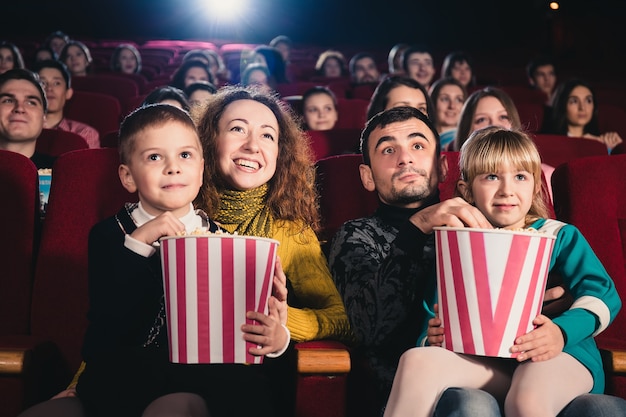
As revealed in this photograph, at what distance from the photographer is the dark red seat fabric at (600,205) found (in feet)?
3.25

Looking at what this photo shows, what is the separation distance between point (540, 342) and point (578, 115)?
1631 mm

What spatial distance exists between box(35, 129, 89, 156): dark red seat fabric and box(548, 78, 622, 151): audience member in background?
137 centimetres

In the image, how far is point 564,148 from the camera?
5.43 feet

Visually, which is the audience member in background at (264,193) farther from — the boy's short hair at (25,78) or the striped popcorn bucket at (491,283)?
the boy's short hair at (25,78)

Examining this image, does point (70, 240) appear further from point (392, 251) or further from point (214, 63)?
point (214, 63)

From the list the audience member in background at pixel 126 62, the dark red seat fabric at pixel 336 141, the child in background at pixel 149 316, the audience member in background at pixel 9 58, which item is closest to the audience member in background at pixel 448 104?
the dark red seat fabric at pixel 336 141

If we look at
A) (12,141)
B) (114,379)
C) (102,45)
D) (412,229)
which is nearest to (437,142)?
(412,229)

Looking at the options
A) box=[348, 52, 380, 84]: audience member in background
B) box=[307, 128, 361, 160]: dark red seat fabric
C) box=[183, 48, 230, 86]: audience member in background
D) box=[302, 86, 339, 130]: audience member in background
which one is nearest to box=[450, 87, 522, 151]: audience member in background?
box=[307, 128, 361, 160]: dark red seat fabric

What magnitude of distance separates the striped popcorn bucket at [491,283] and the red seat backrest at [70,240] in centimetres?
51

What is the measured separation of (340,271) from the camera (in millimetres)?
928

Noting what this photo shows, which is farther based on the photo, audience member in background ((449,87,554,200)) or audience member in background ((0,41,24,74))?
audience member in background ((0,41,24,74))

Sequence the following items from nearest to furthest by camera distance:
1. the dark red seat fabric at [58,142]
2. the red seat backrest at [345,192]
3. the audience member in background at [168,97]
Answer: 1. the red seat backrest at [345,192]
2. the audience member in background at [168,97]
3. the dark red seat fabric at [58,142]

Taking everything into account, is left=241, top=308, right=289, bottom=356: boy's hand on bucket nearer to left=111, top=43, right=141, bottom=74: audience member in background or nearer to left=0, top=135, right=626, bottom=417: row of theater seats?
left=0, top=135, right=626, bottom=417: row of theater seats

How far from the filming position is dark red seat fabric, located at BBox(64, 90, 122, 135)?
2.21m
